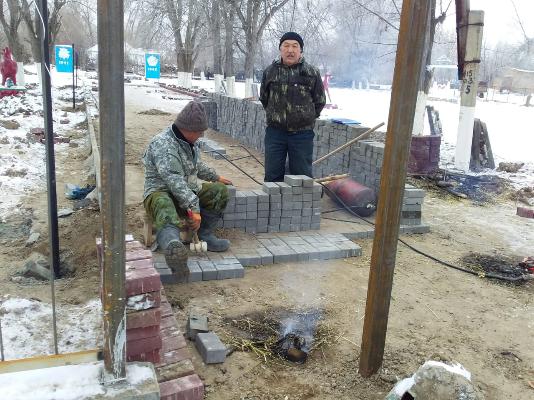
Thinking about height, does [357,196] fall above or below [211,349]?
above

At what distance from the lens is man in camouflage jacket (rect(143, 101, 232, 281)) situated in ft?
12.5

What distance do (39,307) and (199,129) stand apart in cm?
174

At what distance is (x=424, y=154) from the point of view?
8.59 meters

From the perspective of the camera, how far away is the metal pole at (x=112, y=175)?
169 centimetres

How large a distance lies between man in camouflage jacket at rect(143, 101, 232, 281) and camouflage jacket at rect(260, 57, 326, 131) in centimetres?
158

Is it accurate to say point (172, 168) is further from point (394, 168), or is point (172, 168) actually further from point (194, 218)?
point (394, 168)

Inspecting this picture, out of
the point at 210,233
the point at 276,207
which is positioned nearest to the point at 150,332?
the point at 210,233

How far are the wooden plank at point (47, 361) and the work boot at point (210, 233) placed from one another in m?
2.42

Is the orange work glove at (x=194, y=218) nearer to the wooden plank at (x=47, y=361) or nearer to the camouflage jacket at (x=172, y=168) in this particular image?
the camouflage jacket at (x=172, y=168)

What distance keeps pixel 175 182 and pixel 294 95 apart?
2146mm

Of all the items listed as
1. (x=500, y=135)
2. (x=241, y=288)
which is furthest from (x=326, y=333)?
(x=500, y=135)

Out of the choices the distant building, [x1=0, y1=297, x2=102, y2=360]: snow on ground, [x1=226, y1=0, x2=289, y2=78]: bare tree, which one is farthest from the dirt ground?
the distant building

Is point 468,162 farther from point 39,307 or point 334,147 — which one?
point 39,307

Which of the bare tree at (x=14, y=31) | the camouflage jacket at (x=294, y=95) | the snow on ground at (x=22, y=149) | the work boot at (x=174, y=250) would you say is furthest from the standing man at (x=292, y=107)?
the bare tree at (x=14, y=31)
